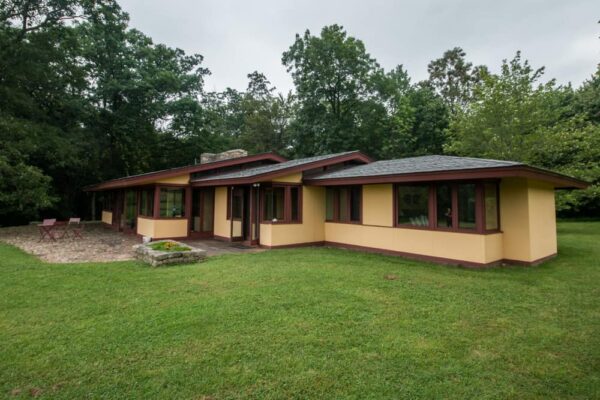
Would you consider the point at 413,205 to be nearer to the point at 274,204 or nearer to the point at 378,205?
the point at 378,205

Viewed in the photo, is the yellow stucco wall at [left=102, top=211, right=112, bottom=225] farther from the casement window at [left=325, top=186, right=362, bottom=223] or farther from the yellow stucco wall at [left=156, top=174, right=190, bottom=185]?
the casement window at [left=325, top=186, right=362, bottom=223]

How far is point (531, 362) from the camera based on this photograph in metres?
3.02

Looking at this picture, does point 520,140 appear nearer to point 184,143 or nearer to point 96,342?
point 96,342

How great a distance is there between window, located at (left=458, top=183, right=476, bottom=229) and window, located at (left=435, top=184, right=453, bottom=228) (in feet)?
0.75

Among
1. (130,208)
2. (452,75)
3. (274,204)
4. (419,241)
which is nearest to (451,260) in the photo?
(419,241)

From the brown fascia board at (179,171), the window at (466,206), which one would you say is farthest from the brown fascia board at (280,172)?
the window at (466,206)

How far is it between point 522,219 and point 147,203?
1179cm

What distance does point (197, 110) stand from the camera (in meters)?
22.7

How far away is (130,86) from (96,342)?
783 inches

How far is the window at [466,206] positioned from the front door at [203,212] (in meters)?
8.73

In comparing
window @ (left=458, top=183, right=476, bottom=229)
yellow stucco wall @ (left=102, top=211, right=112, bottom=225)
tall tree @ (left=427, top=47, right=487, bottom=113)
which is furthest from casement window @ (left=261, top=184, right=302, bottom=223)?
tall tree @ (left=427, top=47, right=487, bottom=113)

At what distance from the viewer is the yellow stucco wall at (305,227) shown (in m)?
9.80

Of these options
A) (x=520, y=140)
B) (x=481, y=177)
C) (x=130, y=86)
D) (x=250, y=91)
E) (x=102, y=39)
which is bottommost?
(x=481, y=177)

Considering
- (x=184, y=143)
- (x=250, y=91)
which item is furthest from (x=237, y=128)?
(x=184, y=143)
